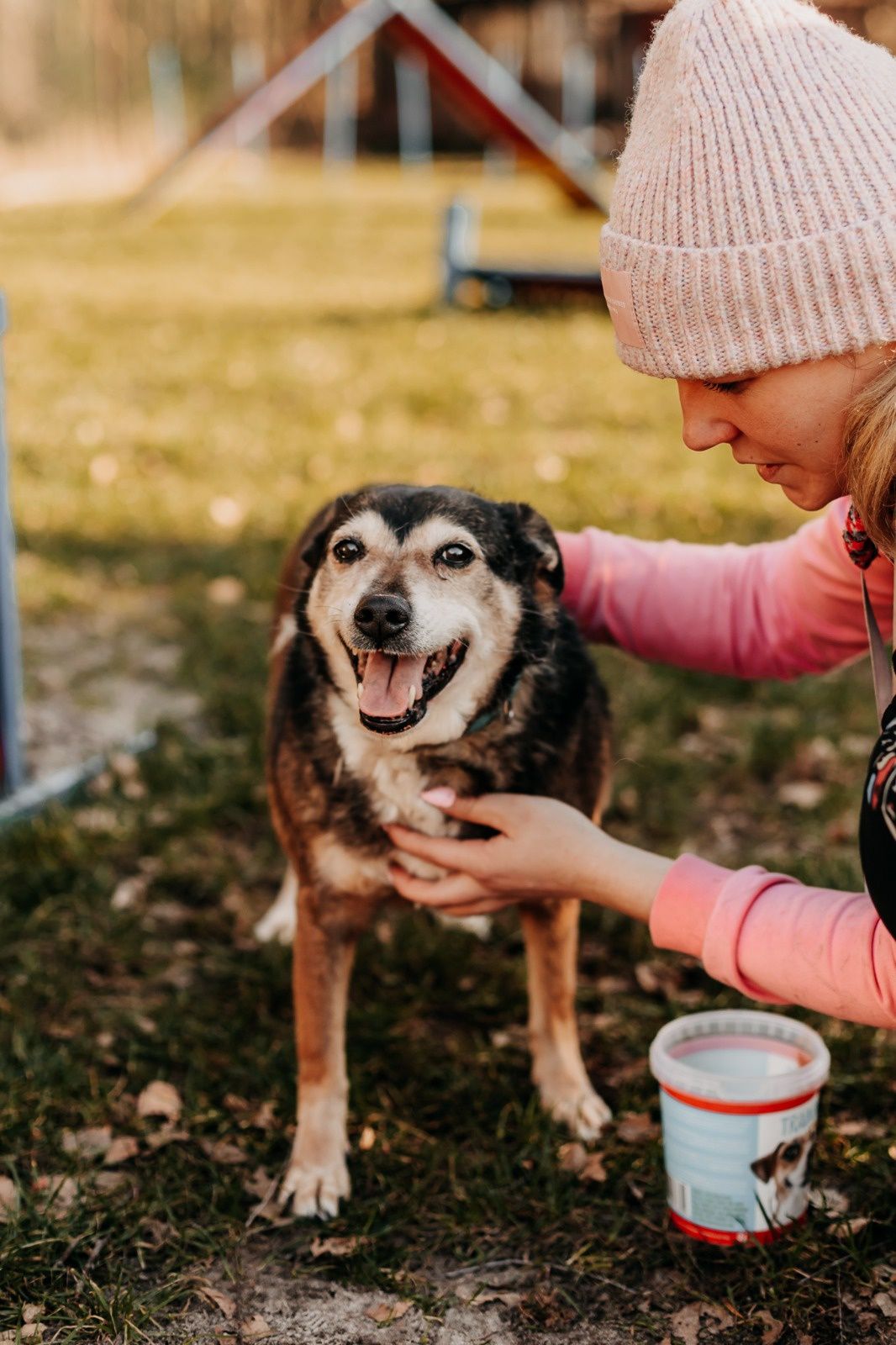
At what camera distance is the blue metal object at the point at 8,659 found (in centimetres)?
363

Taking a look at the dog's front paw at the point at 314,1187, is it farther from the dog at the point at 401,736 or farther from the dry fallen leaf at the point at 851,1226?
the dry fallen leaf at the point at 851,1226

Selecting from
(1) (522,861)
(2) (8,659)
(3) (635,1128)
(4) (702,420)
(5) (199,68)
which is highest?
(5) (199,68)

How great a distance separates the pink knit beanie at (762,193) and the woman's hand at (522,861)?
2.53 feet

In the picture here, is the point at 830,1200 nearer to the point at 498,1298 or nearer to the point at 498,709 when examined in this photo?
the point at 498,1298

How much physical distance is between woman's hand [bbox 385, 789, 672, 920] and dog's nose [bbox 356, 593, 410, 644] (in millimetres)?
335

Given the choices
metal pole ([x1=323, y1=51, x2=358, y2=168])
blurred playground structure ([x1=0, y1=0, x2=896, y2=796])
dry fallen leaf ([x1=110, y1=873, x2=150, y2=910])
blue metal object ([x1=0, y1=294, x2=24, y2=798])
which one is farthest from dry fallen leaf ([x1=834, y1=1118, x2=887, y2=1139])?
metal pole ([x1=323, y1=51, x2=358, y2=168])

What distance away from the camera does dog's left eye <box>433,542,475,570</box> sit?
2479 millimetres

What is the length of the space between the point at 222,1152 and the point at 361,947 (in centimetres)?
75

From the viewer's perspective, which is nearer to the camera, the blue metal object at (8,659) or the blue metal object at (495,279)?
the blue metal object at (8,659)

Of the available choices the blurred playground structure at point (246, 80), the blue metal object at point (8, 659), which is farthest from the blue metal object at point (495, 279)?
the blurred playground structure at point (246, 80)

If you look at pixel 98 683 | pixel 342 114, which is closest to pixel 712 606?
pixel 98 683

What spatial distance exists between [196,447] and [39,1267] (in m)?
4.87

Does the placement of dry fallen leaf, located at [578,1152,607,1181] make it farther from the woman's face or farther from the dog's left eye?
the woman's face

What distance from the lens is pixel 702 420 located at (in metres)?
2.13
